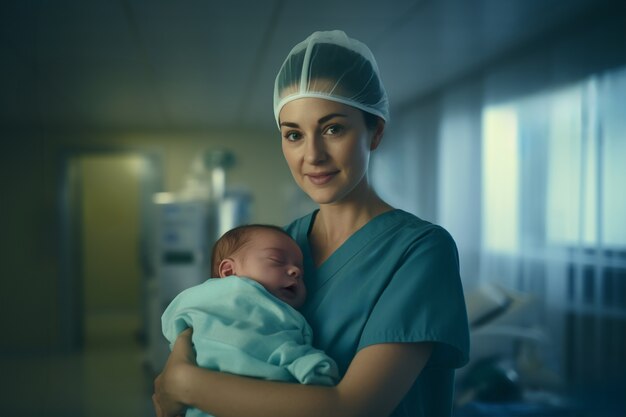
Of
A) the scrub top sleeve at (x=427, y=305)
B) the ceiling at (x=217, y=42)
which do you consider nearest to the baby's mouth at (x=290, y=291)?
the scrub top sleeve at (x=427, y=305)

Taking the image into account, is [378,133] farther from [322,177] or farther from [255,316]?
[255,316]

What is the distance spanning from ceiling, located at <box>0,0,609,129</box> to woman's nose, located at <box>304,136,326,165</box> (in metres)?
1.51

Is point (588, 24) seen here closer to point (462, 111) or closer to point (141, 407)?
point (462, 111)

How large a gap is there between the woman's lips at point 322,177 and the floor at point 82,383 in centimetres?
247

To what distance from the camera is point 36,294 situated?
420 cm

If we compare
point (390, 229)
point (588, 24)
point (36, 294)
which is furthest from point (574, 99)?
point (36, 294)

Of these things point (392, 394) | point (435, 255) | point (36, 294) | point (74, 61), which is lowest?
point (36, 294)

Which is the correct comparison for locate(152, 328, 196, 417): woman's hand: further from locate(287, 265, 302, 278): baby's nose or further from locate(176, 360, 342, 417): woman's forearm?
locate(287, 265, 302, 278): baby's nose

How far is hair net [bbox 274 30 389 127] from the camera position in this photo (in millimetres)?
716

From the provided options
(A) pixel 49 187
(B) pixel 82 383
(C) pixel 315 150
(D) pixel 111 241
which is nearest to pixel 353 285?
(C) pixel 315 150

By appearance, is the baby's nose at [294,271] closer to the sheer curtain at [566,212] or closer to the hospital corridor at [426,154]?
the hospital corridor at [426,154]

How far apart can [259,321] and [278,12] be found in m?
1.73

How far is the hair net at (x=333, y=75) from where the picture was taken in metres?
0.72

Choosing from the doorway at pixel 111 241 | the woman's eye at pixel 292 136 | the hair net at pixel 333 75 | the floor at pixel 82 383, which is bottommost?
the floor at pixel 82 383
